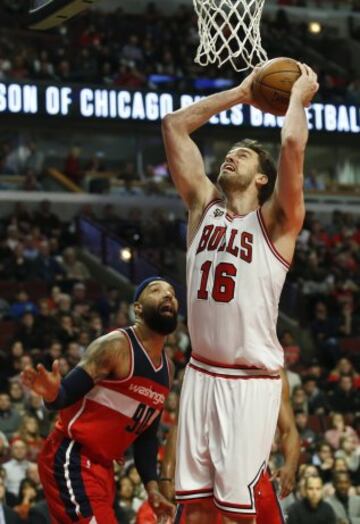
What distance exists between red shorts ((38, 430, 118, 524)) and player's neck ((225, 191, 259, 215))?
1.63 metres

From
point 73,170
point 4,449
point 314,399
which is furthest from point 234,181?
point 73,170

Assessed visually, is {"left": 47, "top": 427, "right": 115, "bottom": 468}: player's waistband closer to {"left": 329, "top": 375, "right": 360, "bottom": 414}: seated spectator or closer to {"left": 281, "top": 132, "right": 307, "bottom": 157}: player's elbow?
{"left": 281, "top": 132, "right": 307, "bottom": 157}: player's elbow

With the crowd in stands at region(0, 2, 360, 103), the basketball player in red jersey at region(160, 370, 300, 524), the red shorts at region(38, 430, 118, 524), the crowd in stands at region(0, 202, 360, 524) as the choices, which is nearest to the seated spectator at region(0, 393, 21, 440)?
the crowd in stands at region(0, 202, 360, 524)

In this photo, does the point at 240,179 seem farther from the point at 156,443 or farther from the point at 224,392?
the point at 156,443

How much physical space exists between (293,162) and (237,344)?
914 mm

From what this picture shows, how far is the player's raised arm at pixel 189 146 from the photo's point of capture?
5918 mm

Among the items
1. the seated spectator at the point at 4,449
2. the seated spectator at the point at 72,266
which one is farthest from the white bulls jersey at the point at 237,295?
the seated spectator at the point at 72,266

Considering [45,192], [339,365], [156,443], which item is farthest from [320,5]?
[156,443]

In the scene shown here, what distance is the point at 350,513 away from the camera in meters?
11.7

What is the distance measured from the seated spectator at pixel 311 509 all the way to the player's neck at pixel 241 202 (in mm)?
5676

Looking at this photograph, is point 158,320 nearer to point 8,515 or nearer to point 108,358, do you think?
point 108,358

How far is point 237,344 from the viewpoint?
5.57m

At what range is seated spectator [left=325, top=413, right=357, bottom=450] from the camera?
1390cm

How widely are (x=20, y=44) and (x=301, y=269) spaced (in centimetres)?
871
